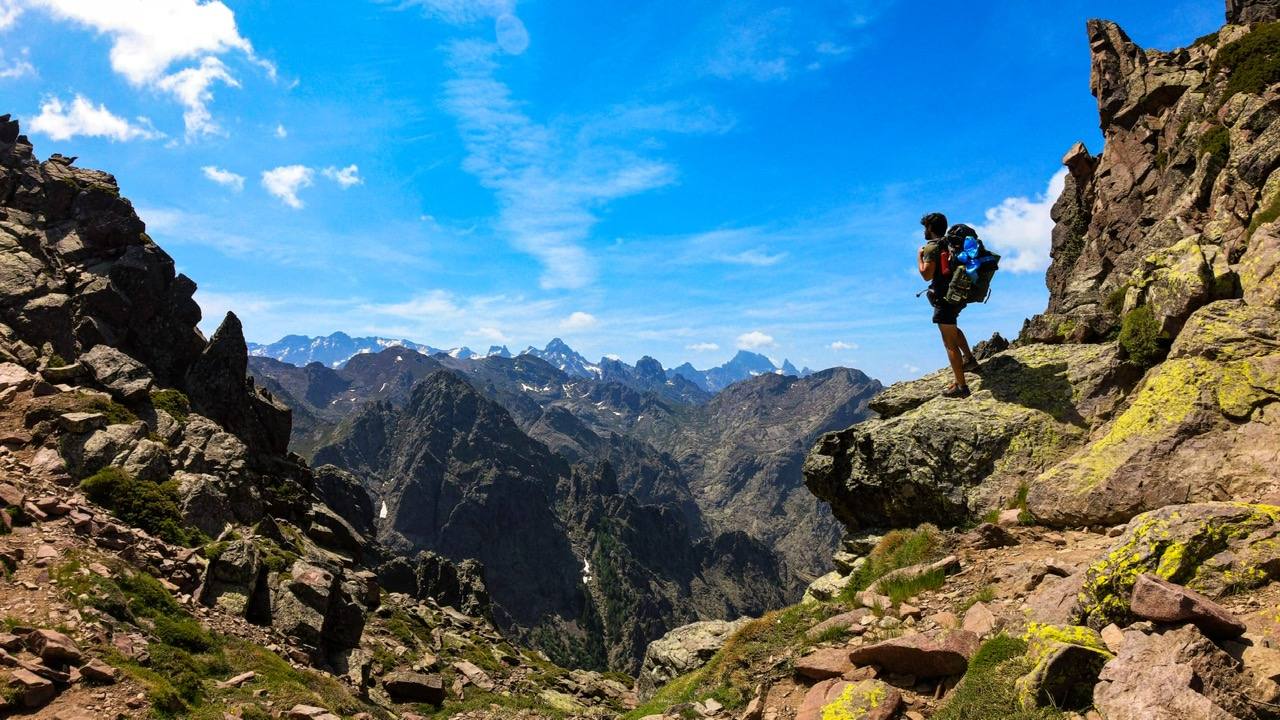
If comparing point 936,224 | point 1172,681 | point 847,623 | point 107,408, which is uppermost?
point 936,224

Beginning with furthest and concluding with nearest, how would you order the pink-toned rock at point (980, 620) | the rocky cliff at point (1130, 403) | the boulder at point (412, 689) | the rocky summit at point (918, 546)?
the boulder at point (412, 689) < the rocky cliff at point (1130, 403) < the pink-toned rock at point (980, 620) < the rocky summit at point (918, 546)

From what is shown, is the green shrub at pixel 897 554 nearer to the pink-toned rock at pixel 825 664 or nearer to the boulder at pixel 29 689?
the pink-toned rock at pixel 825 664

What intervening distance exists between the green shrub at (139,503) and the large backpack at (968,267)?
36.0 metres

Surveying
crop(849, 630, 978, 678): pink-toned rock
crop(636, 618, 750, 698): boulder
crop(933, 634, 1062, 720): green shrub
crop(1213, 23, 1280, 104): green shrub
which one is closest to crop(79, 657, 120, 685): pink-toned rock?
crop(636, 618, 750, 698): boulder

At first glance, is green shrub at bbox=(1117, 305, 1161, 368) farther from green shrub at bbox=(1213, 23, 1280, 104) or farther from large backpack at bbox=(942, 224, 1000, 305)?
green shrub at bbox=(1213, 23, 1280, 104)

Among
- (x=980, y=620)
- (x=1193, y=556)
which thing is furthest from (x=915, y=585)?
(x=1193, y=556)

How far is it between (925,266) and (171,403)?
164ft

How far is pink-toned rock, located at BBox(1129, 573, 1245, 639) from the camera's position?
7352 mm

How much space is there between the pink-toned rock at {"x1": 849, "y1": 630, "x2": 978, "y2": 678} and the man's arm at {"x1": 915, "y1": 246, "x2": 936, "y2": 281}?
1375 cm

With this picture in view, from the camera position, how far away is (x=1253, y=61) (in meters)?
40.8

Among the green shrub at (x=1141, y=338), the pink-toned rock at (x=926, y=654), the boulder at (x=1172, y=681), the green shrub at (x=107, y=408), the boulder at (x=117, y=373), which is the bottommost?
the pink-toned rock at (x=926, y=654)

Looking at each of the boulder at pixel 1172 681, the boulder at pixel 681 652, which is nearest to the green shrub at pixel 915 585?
the boulder at pixel 1172 681

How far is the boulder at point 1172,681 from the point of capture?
637 cm

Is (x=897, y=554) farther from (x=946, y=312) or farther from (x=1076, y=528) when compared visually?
(x=946, y=312)
